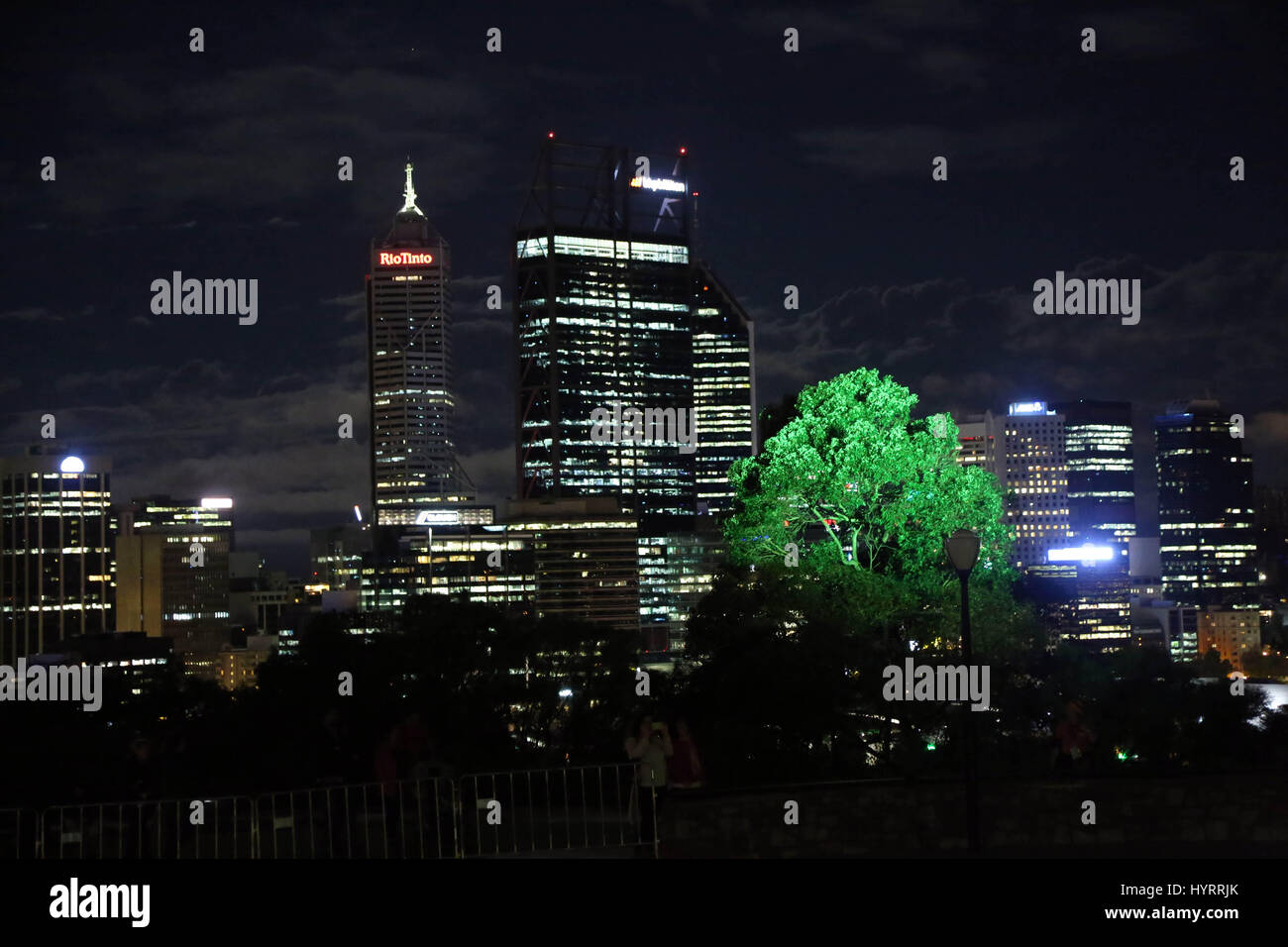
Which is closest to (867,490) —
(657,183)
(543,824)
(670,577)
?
(543,824)

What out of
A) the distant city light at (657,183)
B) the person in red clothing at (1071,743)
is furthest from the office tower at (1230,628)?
the person in red clothing at (1071,743)

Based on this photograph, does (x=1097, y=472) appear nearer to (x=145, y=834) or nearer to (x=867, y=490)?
(x=867, y=490)

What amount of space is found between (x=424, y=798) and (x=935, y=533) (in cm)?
1180

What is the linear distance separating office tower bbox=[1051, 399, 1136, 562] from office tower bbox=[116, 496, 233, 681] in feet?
387

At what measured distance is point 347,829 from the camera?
13.7 m

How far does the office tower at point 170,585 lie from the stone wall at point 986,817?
16597 centimetres

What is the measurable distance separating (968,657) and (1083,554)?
17556 cm

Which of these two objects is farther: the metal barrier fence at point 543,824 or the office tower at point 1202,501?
the office tower at point 1202,501

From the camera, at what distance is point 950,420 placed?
80.0ft
